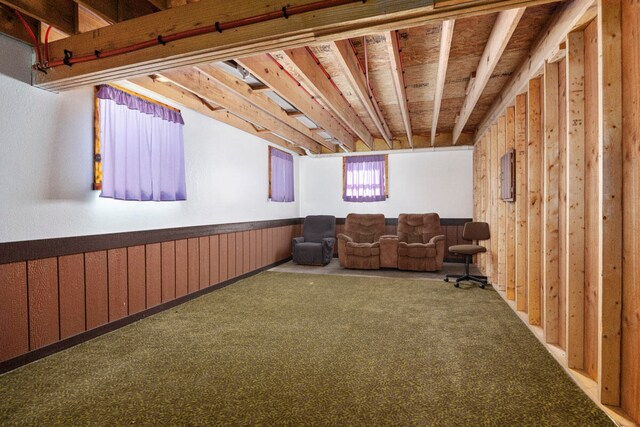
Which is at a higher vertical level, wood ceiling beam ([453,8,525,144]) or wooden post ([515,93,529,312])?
wood ceiling beam ([453,8,525,144])

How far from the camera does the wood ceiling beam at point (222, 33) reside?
64.8 inches

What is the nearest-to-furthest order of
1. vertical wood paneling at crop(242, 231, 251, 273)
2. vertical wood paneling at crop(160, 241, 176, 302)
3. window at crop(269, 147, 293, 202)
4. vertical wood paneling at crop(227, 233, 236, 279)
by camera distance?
vertical wood paneling at crop(160, 241, 176, 302), vertical wood paneling at crop(227, 233, 236, 279), vertical wood paneling at crop(242, 231, 251, 273), window at crop(269, 147, 293, 202)

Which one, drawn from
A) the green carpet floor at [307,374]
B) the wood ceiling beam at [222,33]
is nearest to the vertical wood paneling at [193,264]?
the green carpet floor at [307,374]

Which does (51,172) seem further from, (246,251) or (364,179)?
(364,179)

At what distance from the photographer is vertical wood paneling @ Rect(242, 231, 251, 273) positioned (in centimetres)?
503

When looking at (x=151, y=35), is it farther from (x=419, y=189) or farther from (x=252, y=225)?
(x=419, y=189)

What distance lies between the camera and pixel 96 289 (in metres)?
2.78

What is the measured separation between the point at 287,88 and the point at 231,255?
99.6 inches

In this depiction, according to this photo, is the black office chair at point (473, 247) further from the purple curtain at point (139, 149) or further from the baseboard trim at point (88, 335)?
the purple curtain at point (139, 149)

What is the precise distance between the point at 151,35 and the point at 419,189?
562 centimetres

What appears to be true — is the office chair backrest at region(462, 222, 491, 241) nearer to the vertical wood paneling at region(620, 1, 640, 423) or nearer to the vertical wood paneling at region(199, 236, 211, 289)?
the vertical wood paneling at region(620, 1, 640, 423)

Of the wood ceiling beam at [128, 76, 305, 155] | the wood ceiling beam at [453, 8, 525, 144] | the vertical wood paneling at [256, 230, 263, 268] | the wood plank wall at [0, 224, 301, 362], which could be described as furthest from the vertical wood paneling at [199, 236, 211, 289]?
the wood ceiling beam at [453, 8, 525, 144]

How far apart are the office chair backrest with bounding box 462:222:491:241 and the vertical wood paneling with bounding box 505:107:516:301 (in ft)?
2.37

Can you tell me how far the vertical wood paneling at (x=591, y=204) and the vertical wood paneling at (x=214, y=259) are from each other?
12.7ft
